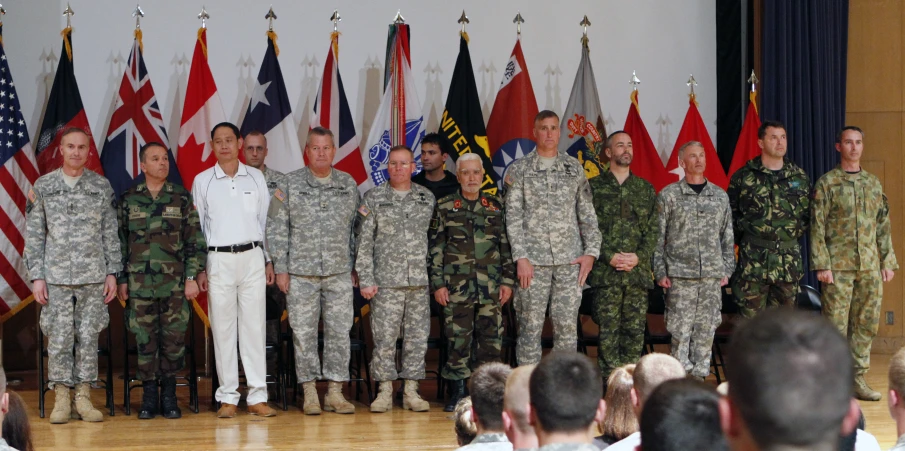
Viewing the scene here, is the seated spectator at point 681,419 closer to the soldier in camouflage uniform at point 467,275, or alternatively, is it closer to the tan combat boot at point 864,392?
the soldier in camouflage uniform at point 467,275

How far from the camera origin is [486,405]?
100.0 inches

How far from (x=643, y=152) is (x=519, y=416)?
5534 millimetres

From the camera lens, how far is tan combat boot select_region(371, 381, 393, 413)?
568cm

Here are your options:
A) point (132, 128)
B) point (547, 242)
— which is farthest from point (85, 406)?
point (547, 242)

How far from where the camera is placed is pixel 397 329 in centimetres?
576

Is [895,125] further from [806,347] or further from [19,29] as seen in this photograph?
[806,347]

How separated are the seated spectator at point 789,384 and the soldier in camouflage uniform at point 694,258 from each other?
5200 millimetres

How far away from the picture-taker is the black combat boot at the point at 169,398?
5.45 m

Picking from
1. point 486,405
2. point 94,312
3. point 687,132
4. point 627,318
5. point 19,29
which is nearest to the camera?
point 486,405

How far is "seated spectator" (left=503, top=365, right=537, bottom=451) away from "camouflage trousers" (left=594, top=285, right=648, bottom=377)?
3924 mm

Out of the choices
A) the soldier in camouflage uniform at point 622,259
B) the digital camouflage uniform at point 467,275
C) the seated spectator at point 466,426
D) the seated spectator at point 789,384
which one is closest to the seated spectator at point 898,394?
the seated spectator at point 466,426

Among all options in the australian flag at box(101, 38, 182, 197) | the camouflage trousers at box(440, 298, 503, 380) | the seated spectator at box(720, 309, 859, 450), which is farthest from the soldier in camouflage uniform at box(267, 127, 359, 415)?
the seated spectator at box(720, 309, 859, 450)

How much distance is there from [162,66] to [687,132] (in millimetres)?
3947

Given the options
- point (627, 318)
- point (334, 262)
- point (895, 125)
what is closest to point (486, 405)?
point (334, 262)
